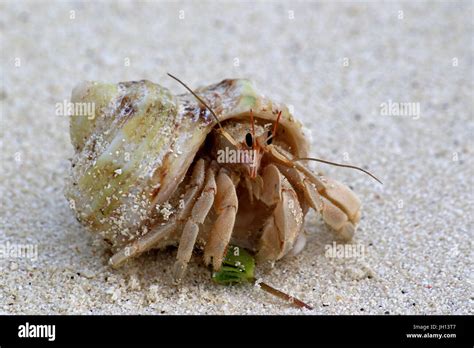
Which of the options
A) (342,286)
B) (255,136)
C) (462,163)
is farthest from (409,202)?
(255,136)

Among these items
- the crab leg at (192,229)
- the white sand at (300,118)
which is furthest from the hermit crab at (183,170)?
the white sand at (300,118)

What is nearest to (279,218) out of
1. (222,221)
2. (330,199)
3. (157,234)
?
(222,221)

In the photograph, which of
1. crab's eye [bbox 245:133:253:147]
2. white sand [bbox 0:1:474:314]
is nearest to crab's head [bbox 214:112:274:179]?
crab's eye [bbox 245:133:253:147]

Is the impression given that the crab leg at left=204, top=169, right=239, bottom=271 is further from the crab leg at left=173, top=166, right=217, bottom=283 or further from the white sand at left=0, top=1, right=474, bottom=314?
the white sand at left=0, top=1, right=474, bottom=314

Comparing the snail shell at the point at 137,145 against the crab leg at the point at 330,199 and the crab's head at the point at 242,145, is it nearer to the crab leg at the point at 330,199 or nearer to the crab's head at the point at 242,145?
the crab's head at the point at 242,145

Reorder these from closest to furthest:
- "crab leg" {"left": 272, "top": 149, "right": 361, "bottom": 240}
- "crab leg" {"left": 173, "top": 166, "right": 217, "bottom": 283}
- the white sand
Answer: "crab leg" {"left": 173, "top": 166, "right": 217, "bottom": 283} < the white sand < "crab leg" {"left": 272, "top": 149, "right": 361, "bottom": 240}

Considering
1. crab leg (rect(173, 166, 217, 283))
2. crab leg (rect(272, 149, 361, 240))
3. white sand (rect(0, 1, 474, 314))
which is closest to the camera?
crab leg (rect(173, 166, 217, 283))

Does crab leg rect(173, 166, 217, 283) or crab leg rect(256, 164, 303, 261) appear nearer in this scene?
crab leg rect(173, 166, 217, 283)
